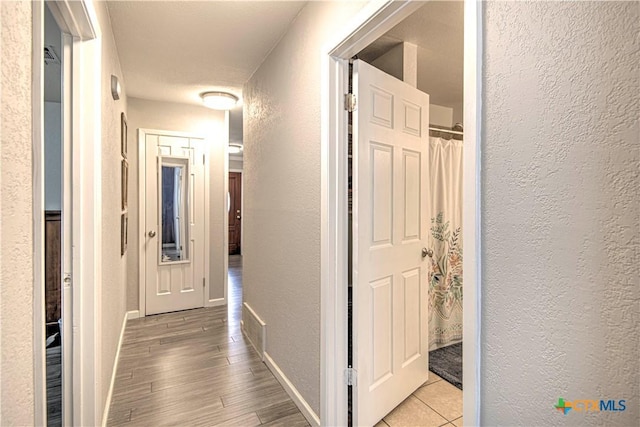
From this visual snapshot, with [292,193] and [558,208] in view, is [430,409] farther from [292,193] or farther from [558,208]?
[558,208]

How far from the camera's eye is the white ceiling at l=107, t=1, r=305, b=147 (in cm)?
202

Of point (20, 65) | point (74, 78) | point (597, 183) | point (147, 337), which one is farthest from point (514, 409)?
point (147, 337)

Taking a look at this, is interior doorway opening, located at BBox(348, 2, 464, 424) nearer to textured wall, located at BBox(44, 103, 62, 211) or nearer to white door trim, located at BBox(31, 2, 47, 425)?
white door trim, located at BBox(31, 2, 47, 425)

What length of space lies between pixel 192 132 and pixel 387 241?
122 inches

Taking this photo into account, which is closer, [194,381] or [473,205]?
[473,205]

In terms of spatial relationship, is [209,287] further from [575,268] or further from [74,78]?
[575,268]

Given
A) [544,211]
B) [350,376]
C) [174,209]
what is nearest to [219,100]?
[174,209]

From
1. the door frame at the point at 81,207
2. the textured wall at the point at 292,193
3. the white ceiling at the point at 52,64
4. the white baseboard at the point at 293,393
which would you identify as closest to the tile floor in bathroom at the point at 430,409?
the white baseboard at the point at 293,393

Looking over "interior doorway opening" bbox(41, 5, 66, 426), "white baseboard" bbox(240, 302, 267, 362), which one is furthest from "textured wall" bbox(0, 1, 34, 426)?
"white baseboard" bbox(240, 302, 267, 362)

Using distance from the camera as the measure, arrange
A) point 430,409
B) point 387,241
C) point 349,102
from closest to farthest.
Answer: point 349,102, point 387,241, point 430,409

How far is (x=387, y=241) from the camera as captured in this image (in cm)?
195

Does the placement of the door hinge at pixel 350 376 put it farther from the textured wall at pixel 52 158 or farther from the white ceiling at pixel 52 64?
the textured wall at pixel 52 158

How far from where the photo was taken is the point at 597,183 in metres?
0.72

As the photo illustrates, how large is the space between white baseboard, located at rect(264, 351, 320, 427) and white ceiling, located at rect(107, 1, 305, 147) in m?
2.33
